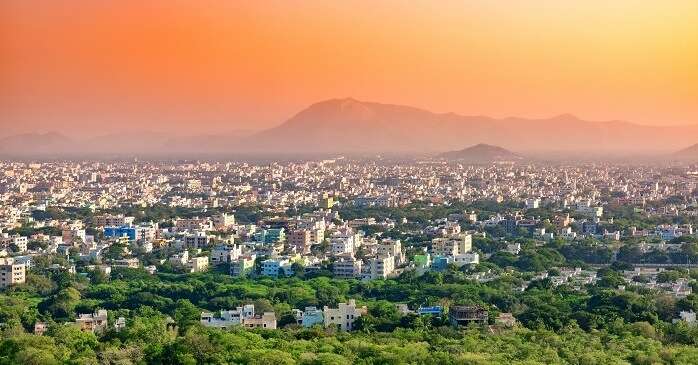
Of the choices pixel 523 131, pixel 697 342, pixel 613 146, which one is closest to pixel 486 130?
pixel 523 131

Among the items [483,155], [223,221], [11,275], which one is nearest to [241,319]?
[11,275]

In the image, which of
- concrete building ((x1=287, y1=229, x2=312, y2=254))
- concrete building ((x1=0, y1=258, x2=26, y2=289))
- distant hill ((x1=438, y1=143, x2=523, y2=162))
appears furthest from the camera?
distant hill ((x1=438, y1=143, x2=523, y2=162))

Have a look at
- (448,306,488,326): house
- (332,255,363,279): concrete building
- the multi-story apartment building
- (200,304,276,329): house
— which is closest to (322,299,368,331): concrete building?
(200,304,276,329): house

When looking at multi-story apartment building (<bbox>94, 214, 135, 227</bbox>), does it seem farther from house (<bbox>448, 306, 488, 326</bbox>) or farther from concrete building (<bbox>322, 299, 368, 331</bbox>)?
house (<bbox>448, 306, 488, 326</bbox>)

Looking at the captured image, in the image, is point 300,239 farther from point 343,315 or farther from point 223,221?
point 343,315

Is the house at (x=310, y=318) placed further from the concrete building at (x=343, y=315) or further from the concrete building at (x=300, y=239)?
the concrete building at (x=300, y=239)

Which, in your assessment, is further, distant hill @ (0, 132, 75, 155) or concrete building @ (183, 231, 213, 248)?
distant hill @ (0, 132, 75, 155)

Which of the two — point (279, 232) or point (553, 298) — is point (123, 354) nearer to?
point (553, 298)

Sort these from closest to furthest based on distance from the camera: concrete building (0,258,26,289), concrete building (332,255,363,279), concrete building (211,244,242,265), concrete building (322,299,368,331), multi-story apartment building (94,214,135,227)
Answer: concrete building (322,299,368,331) < concrete building (0,258,26,289) < concrete building (332,255,363,279) < concrete building (211,244,242,265) < multi-story apartment building (94,214,135,227)
